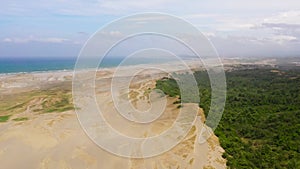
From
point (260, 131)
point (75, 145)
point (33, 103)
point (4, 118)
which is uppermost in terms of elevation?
point (33, 103)

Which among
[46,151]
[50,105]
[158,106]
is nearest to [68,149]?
[46,151]

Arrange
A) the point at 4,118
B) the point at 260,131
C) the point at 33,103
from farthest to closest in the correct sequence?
the point at 33,103 < the point at 4,118 < the point at 260,131

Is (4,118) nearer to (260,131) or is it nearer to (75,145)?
(75,145)

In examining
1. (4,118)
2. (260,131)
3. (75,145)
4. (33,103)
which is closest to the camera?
(75,145)

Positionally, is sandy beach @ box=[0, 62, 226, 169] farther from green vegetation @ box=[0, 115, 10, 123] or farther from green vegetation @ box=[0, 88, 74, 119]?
green vegetation @ box=[0, 88, 74, 119]

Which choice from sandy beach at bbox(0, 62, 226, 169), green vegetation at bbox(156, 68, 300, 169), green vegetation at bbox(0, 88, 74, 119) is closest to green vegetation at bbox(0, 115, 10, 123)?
green vegetation at bbox(0, 88, 74, 119)

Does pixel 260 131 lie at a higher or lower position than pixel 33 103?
lower

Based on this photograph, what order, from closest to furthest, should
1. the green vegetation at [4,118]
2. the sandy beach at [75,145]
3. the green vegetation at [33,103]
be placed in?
the sandy beach at [75,145], the green vegetation at [4,118], the green vegetation at [33,103]

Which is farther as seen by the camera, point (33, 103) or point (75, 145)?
point (33, 103)

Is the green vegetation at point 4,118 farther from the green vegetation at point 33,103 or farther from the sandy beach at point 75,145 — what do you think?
the sandy beach at point 75,145

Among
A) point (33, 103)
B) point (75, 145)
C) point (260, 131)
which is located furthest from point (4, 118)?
point (260, 131)

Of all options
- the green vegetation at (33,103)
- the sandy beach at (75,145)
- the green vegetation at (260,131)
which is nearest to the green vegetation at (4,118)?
the green vegetation at (33,103)

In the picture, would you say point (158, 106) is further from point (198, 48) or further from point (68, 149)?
point (198, 48)
